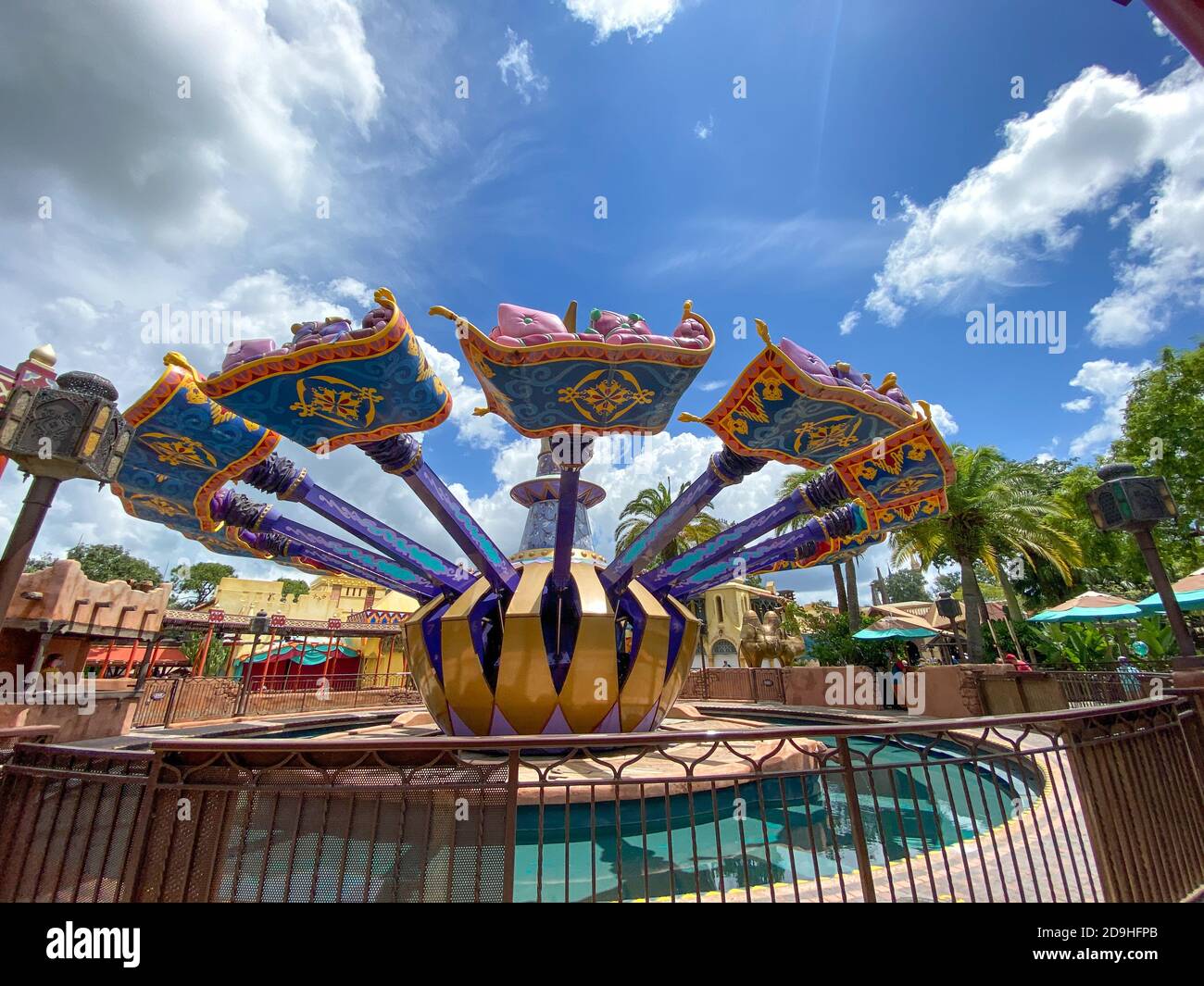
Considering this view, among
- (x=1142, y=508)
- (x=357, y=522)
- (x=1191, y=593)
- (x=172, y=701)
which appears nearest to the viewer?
(x=1142, y=508)

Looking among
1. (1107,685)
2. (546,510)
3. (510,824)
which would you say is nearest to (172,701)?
(546,510)

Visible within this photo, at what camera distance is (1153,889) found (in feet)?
10.6

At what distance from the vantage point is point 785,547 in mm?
9828

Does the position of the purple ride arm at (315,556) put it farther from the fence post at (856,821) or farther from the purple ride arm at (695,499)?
the fence post at (856,821)

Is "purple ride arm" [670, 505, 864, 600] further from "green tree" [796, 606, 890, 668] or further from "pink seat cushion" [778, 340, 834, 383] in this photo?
"green tree" [796, 606, 890, 668]

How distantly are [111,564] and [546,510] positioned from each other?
2075 inches

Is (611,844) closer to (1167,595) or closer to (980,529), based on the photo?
(1167,595)

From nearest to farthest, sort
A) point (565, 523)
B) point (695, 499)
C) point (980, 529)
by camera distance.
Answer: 1. point (565, 523)
2. point (695, 499)
3. point (980, 529)

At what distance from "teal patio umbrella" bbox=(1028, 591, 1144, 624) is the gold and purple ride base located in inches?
406

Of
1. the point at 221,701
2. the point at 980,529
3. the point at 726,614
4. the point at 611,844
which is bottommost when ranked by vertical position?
the point at 611,844

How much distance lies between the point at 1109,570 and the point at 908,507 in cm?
3188

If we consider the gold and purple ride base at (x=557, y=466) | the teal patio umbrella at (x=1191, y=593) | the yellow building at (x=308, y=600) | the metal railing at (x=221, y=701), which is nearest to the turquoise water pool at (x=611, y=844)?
the gold and purple ride base at (x=557, y=466)

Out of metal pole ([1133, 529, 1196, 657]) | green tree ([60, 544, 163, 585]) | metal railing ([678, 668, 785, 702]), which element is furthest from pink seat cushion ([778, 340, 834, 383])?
green tree ([60, 544, 163, 585])
